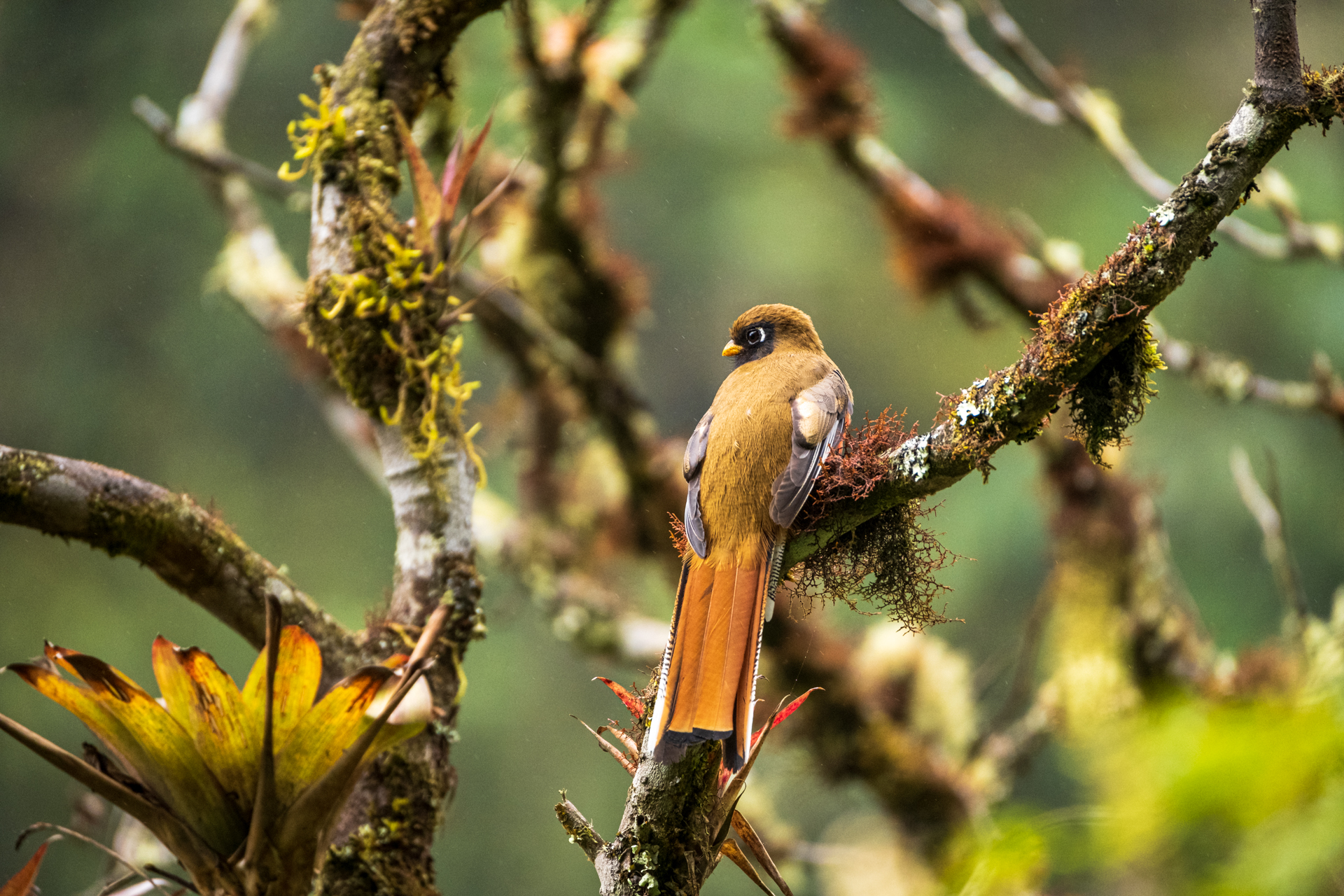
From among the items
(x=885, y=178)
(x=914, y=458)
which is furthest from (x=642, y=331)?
(x=914, y=458)

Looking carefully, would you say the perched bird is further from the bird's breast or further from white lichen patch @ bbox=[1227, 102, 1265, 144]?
white lichen patch @ bbox=[1227, 102, 1265, 144]

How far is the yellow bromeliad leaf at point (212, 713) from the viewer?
1154 millimetres

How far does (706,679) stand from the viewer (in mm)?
1116

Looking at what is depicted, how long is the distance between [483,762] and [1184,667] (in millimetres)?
2904

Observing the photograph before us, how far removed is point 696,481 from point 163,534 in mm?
787

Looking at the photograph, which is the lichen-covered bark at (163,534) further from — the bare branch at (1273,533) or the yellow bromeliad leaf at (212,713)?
the bare branch at (1273,533)

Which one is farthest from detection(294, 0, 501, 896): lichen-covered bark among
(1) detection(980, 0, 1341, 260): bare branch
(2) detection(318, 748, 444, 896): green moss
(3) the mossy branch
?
(1) detection(980, 0, 1341, 260): bare branch

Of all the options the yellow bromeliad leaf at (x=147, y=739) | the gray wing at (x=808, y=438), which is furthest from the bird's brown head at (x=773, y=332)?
the yellow bromeliad leaf at (x=147, y=739)

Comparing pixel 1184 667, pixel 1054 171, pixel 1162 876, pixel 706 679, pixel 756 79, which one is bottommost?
pixel 1162 876

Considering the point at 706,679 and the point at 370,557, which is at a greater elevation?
the point at 370,557

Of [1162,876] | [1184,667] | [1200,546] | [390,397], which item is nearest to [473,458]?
[390,397]

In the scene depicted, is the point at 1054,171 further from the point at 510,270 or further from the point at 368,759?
the point at 368,759

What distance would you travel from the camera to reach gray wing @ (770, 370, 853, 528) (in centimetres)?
122

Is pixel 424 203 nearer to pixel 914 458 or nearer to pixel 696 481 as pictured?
pixel 696 481
